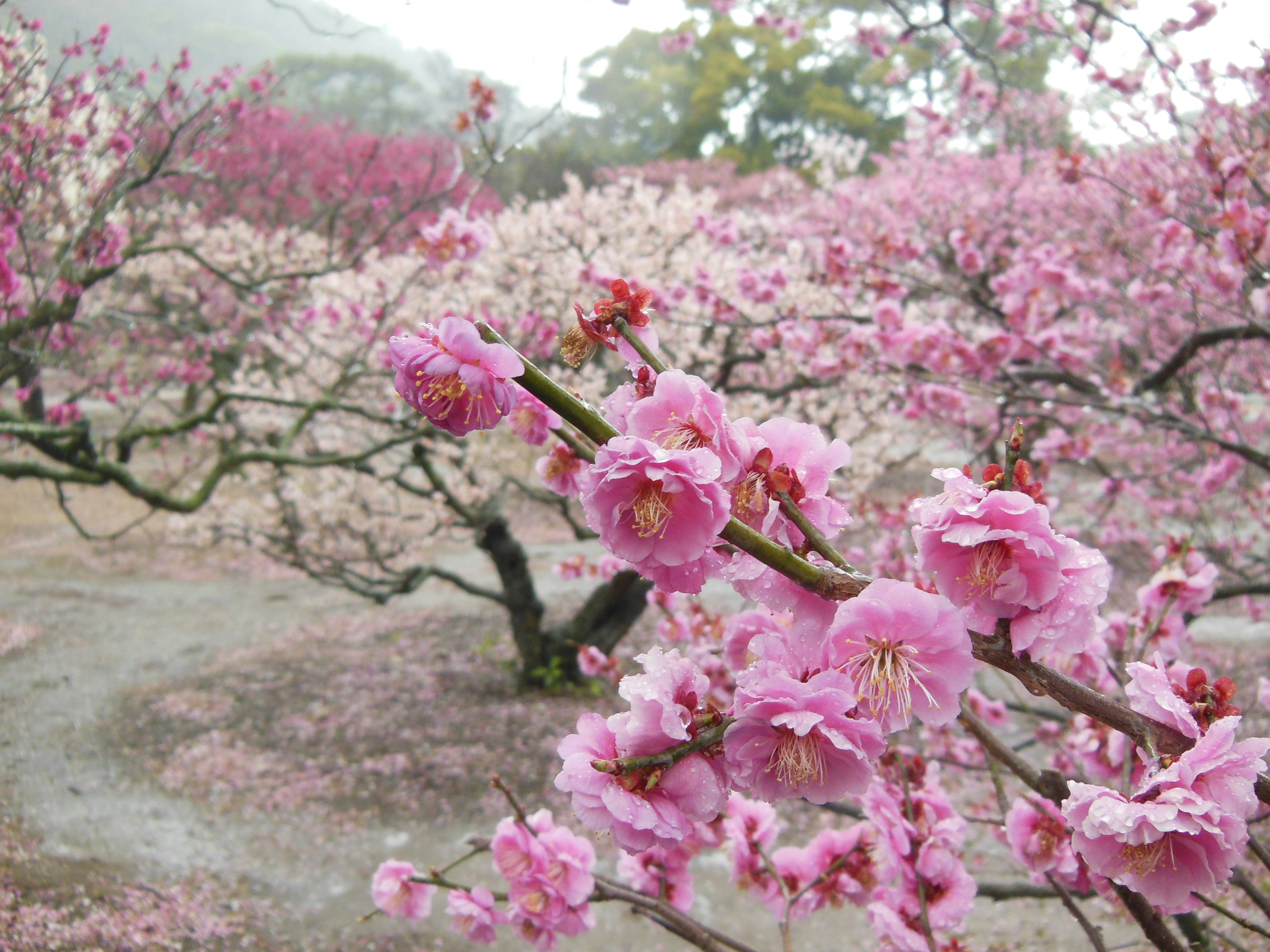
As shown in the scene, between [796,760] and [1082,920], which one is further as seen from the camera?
[1082,920]

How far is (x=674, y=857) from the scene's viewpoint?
170 cm

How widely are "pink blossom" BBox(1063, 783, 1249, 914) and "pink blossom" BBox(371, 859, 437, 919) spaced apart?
4.58ft

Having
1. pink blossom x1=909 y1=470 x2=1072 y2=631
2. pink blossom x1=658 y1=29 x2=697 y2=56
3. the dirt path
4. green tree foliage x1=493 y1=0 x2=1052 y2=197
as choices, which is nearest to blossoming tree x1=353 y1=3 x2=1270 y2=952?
pink blossom x1=909 y1=470 x2=1072 y2=631

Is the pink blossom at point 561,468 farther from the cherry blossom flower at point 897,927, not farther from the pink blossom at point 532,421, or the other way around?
the cherry blossom flower at point 897,927

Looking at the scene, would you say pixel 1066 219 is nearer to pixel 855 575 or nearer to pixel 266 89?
pixel 266 89

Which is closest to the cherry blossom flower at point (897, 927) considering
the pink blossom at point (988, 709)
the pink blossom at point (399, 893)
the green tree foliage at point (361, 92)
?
the pink blossom at point (399, 893)

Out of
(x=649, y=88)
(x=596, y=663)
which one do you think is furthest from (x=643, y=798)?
(x=649, y=88)

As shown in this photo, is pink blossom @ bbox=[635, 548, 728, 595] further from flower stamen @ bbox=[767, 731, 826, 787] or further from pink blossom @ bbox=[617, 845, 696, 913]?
pink blossom @ bbox=[617, 845, 696, 913]

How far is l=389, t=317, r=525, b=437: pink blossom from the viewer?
0.66 metres

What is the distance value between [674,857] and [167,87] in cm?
447

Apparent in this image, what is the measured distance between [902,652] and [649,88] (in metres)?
24.3

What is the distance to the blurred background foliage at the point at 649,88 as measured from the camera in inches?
636

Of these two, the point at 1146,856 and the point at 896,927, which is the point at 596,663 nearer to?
the point at 896,927

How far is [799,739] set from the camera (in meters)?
0.71
